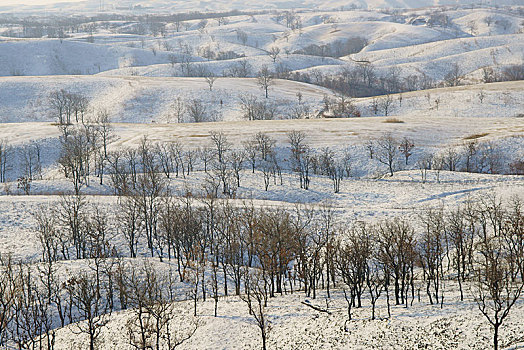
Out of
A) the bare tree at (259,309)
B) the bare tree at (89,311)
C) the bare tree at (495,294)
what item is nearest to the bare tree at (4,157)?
the bare tree at (89,311)

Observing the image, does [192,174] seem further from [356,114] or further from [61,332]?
[356,114]

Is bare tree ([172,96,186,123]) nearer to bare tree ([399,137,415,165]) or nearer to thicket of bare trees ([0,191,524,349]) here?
bare tree ([399,137,415,165])

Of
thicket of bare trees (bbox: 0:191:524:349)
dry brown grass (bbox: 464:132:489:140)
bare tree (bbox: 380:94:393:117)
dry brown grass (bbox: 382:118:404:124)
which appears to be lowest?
thicket of bare trees (bbox: 0:191:524:349)

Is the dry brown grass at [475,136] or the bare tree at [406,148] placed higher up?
the dry brown grass at [475,136]

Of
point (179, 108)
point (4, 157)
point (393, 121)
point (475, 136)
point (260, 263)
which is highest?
point (179, 108)

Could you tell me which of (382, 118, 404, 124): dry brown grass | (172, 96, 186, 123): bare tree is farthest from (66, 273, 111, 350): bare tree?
(172, 96, 186, 123): bare tree

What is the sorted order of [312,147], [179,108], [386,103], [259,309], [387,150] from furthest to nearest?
[179,108] → [386,103] → [312,147] → [387,150] → [259,309]

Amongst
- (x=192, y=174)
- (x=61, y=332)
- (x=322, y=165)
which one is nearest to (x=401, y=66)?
(x=322, y=165)

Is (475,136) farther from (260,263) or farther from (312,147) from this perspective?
(260,263)

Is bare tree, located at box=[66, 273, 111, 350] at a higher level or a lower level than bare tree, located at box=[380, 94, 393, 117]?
lower

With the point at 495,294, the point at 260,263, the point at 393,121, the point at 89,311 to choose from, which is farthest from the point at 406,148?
the point at 89,311

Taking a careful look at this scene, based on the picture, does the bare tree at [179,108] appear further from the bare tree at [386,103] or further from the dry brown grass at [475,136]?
the dry brown grass at [475,136]
